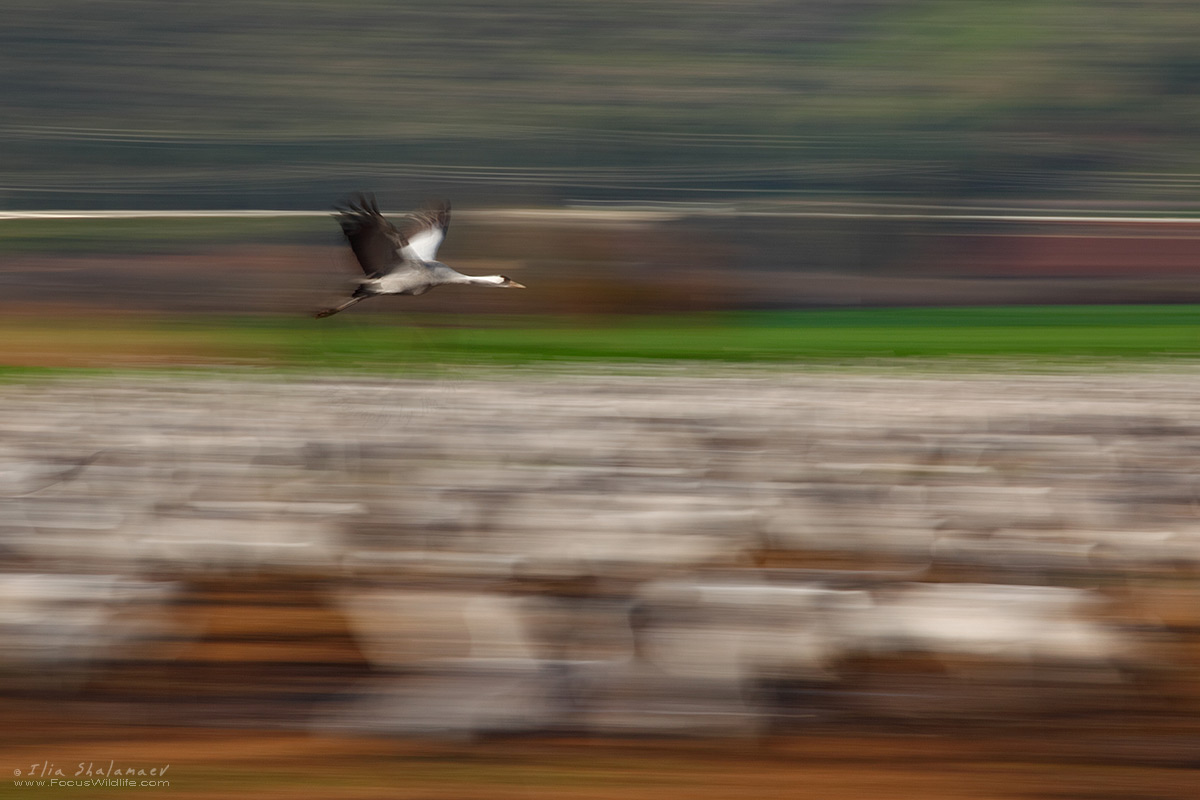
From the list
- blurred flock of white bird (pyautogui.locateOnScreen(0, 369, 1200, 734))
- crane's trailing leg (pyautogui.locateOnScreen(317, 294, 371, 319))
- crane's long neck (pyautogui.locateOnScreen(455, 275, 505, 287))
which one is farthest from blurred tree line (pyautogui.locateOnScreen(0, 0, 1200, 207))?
crane's trailing leg (pyautogui.locateOnScreen(317, 294, 371, 319))

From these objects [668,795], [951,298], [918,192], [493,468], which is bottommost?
[668,795]

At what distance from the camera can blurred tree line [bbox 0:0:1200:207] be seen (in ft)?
113

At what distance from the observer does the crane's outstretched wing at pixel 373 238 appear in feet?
16.9

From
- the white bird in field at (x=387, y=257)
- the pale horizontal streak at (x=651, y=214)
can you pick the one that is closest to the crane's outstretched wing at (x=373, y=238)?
the white bird in field at (x=387, y=257)

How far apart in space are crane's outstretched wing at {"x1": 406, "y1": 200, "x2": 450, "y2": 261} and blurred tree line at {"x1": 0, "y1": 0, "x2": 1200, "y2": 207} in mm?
26436

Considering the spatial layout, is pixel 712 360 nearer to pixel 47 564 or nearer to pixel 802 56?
pixel 47 564

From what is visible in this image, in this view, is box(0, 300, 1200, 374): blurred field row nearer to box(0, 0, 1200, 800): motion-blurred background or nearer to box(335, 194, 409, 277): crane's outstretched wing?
box(0, 0, 1200, 800): motion-blurred background

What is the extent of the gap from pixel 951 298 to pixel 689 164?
15830 mm

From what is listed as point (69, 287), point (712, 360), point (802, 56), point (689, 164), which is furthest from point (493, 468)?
point (802, 56)

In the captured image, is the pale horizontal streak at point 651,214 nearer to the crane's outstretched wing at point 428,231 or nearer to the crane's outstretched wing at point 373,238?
the crane's outstretched wing at point 428,231

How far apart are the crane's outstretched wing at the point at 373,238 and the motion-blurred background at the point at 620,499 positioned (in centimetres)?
100

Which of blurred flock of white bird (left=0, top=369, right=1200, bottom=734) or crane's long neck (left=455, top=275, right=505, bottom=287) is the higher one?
crane's long neck (left=455, top=275, right=505, bottom=287)

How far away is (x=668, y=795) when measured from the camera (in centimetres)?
328

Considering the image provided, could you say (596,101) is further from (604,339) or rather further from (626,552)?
(626,552)
